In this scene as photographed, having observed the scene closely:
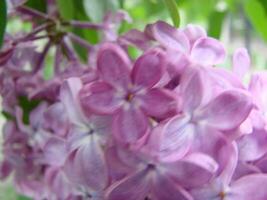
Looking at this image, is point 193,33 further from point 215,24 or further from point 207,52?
point 215,24

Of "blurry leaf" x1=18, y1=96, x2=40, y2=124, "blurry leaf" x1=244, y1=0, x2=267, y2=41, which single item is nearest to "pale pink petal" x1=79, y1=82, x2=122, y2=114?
"blurry leaf" x1=18, y1=96, x2=40, y2=124

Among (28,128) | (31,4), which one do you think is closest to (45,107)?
(28,128)

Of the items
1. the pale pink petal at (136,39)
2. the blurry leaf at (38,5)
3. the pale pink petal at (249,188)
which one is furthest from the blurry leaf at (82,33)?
the pale pink petal at (249,188)

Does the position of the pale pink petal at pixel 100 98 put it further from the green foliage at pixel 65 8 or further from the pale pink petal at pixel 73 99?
the green foliage at pixel 65 8

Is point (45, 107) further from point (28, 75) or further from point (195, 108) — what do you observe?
point (195, 108)

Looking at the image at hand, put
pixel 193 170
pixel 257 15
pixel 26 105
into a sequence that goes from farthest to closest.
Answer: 1. pixel 257 15
2. pixel 26 105
3. pixel 193 170

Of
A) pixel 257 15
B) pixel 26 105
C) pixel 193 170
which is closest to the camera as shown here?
pixel 193 170

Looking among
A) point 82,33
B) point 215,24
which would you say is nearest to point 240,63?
point 82,33

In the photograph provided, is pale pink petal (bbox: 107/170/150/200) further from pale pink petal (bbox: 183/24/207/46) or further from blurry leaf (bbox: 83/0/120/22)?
blurry leaf (bbox: 83/0/120/22)
